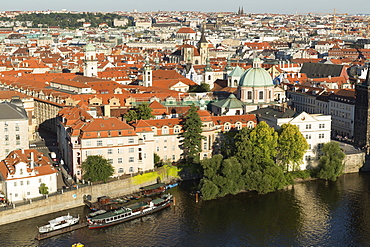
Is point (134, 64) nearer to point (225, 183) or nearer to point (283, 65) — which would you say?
point (283, 65)

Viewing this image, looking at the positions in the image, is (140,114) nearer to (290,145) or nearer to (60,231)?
(290,145)

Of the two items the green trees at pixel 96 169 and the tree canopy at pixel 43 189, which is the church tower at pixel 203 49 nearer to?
the green trees at pixel 96 169

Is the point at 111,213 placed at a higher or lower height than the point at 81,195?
lower

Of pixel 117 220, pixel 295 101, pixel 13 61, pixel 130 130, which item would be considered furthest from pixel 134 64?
pixel 117 220

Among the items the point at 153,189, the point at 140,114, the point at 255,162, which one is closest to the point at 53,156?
the point at 140,114

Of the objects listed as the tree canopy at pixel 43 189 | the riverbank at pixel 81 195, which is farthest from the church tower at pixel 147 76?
the tree canopy at pixel 43 189

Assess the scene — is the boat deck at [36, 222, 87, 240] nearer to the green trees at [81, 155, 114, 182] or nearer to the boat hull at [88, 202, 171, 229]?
the boat hull at [88, 202, 171, 229]
